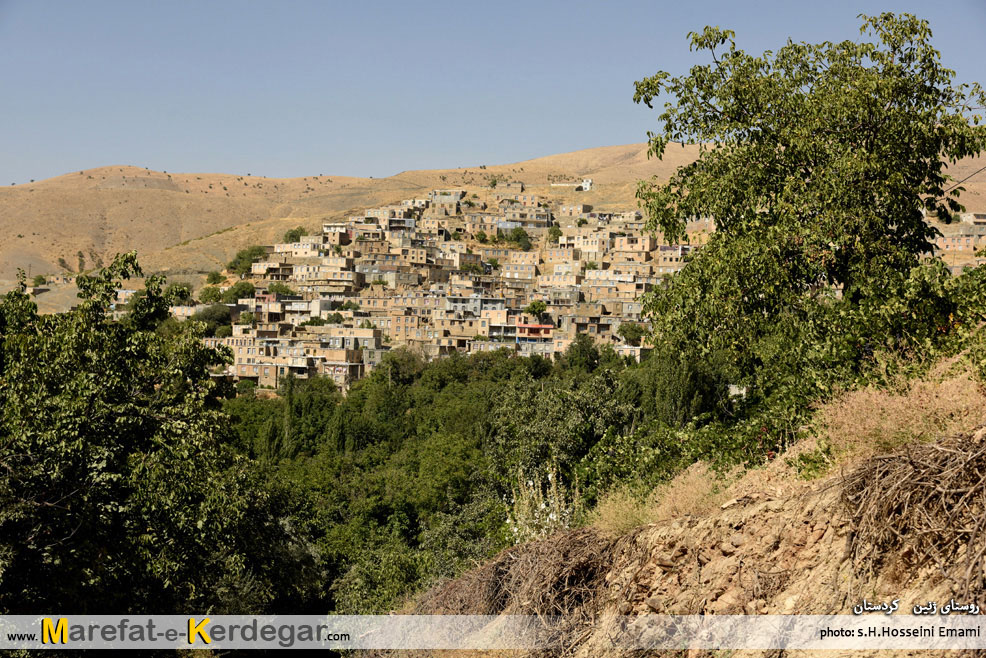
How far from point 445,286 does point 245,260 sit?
25.3 metres

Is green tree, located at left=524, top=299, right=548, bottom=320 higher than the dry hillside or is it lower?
lower

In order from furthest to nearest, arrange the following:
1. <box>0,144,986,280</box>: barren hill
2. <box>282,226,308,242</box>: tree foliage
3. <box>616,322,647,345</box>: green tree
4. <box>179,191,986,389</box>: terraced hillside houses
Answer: <box>0,144,986,280</box>: barren hill, <box>282,226,308,242</box>: tree foliage, <box>179,191,986,389</box>: terraced hillside houses, <box>616,322,647,345</box>: green tree

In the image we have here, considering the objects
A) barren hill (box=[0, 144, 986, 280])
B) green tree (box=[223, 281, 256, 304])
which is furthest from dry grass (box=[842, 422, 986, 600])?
barren hill (box=[0, 144, 986, 280])

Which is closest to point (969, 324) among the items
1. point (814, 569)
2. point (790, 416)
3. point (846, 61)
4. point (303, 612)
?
point (790, 416)

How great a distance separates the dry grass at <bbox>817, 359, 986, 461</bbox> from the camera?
4363 millimetres

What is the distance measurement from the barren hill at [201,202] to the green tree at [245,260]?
236 inches

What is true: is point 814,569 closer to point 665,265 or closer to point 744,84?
point 744,84

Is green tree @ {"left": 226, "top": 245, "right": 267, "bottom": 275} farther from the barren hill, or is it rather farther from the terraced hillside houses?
the barren hill

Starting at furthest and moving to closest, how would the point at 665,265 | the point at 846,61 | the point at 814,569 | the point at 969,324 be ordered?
the point at 665,265 < the point at 846,61 < the point at 969,324 < the point at 814,569

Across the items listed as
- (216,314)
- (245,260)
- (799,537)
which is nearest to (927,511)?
(799,537)

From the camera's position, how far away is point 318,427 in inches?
1522

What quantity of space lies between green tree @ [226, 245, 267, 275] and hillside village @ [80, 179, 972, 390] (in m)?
0.41

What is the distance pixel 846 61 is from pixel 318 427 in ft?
108

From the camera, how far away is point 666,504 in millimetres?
5395
